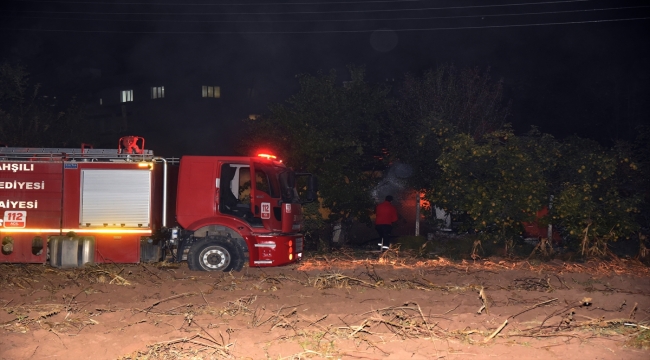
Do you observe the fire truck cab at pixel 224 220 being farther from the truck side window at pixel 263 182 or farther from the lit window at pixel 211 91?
the lit window at pixel 211 91

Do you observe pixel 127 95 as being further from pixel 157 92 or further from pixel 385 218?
pixel 385 218

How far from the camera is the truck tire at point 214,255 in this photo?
12.8 metres

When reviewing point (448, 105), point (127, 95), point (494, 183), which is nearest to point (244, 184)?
→ point (494, 183)

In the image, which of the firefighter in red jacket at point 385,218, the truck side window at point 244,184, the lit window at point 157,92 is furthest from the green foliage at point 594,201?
the lit window at point 157,92

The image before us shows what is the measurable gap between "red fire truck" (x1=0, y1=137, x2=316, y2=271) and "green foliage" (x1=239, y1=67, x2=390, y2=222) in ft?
22.4

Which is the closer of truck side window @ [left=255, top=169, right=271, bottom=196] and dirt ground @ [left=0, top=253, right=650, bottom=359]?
dirt ground @ [left=0, top=253, right=650, bottom=359]

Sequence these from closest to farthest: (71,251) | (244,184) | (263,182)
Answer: (71,251) → (263,182) → (244,184)

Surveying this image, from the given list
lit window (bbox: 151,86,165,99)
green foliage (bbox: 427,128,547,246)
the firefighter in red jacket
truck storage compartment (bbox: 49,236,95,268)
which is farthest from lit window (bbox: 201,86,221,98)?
truck storage compartment (bbox: 49,236,95,268)

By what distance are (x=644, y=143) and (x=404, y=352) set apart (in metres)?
13.6

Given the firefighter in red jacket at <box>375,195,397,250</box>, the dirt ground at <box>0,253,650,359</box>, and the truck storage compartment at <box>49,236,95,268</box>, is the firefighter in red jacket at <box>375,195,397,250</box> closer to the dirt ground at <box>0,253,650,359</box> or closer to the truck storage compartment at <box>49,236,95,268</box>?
the dirt ground at <box>0,253,650,359</box>

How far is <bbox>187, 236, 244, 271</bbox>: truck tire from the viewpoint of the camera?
12.8 metres

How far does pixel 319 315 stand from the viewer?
324 inches

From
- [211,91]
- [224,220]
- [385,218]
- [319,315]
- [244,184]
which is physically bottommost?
[319,315]

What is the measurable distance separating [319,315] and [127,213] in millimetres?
6254
